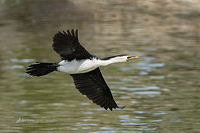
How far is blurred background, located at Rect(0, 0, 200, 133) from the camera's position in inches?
493

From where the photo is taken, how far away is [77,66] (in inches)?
354

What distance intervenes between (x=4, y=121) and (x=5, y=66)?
6305 millimetres

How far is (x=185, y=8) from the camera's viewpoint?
31.1 metres

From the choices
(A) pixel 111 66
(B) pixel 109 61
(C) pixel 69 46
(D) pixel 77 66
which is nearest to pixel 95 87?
(D) pixel 77 66

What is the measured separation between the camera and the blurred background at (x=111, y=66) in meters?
12.5

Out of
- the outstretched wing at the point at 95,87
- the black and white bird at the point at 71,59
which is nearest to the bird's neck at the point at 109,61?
the black and white bird at the point at 71,59

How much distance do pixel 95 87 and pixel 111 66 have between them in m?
9.07

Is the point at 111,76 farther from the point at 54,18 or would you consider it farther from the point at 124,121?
the point at 54,18

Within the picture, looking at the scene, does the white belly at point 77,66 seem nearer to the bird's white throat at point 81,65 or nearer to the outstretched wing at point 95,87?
the bird's white throat at point 81,65

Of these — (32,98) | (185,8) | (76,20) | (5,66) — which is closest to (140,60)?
(5,66)

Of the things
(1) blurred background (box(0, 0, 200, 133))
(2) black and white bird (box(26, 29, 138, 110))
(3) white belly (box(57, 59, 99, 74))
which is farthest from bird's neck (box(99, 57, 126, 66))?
(1) blurred background (box(0, 0, 200, 133))

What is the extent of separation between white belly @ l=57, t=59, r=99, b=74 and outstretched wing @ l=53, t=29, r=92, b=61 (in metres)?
0.09

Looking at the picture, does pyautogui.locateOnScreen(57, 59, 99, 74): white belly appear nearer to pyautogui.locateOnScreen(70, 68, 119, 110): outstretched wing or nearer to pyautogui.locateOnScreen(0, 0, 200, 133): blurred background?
pyautogui.locateOnScreen(70, 68, 119, 110): outstretched wing

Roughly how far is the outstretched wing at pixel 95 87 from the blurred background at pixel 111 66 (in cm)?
183
